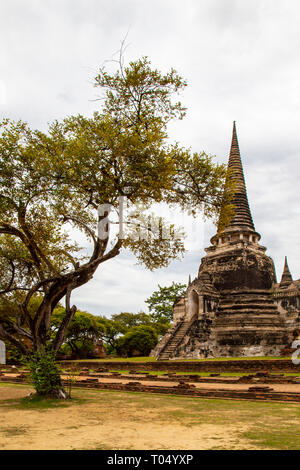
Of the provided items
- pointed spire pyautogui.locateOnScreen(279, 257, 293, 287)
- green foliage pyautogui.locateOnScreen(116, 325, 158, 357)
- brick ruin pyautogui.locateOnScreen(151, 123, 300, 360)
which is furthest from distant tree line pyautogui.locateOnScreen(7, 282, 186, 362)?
pointed spire pyautogui.locateOnScreen(279, 257, 293, 287)

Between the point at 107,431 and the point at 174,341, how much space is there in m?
21.3

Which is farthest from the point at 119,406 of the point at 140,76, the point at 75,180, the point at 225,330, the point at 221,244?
the point at 221,244

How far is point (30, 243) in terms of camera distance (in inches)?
447

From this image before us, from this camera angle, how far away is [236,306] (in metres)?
27.8

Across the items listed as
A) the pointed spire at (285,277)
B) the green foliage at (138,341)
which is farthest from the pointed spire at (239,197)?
the green foliage at (138,341)

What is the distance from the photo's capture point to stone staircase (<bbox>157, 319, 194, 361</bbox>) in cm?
2596

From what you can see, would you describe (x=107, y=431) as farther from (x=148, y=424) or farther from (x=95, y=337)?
(x=95, y=337)

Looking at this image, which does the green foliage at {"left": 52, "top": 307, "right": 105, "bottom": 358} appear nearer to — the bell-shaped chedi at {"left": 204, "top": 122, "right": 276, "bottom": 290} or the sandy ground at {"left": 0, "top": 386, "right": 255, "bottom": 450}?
the bell-shaped chedi at {"left": 204, "top": 122, "right": 276, "bottom": 290}

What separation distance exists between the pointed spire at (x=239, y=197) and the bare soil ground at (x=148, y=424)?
866 inches

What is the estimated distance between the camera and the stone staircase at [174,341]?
26.0 metres

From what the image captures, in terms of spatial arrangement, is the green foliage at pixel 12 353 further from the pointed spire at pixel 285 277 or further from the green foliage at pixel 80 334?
the pointed spire at pixel 285 277

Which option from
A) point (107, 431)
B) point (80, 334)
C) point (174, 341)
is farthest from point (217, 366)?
point (80, 334)
